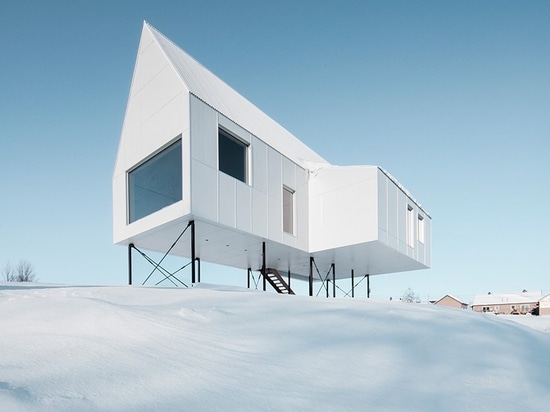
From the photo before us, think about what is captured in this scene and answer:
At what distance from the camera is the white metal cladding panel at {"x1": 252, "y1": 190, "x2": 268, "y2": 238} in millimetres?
13136

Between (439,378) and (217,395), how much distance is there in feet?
5.12

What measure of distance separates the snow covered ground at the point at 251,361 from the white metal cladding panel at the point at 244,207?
831 cm

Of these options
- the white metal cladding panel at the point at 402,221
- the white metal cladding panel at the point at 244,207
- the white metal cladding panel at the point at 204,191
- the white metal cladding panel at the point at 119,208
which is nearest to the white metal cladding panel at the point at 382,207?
the white metal cladding panel at the point at 402,221

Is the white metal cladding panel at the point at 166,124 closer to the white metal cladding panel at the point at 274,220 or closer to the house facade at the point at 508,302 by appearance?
the white metal cladding panel at the point at 274,220

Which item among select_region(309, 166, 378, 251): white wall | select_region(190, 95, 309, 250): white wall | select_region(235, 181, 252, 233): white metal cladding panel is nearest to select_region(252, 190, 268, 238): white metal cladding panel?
select_region(190, 95, 309, 250): white wall

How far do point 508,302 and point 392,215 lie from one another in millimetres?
54584

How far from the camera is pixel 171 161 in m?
12.0

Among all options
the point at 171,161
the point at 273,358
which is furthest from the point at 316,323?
the point at 171,161

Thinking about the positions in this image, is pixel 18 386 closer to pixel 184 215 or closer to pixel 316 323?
pixel 316 323

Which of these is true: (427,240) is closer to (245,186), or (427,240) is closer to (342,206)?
(342,206)

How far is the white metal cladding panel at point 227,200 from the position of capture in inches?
465

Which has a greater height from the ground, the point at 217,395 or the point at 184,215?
the point at 184,215

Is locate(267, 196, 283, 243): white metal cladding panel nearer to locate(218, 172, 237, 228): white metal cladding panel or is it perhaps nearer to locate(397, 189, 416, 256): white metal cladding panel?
locate(218, 172, 237, 228): white metal cladding panel

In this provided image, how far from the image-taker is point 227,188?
12.1 metres
